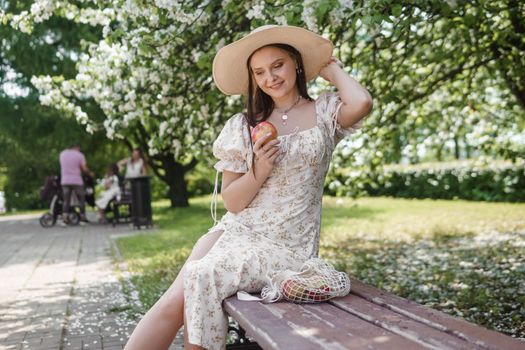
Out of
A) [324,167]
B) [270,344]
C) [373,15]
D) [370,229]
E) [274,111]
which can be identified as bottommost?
[370,229]

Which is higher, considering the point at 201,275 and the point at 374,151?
the point at 374,151

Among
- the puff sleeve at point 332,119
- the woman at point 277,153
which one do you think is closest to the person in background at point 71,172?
the woman at point 277,153

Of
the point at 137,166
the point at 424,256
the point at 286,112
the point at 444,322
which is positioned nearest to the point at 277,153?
the point at 286,112

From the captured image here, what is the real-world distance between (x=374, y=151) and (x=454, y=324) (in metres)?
6.27

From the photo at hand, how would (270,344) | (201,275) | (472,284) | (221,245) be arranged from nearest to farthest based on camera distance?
(270,344)
(201,275)
(221,245)
(472,284)

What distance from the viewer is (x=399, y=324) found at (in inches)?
89.2

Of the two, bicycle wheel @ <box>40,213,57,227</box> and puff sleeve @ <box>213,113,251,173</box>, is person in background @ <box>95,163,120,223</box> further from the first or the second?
puff sleeve @ <box>213,113,251,173</box>

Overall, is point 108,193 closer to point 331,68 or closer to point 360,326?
point 331,68

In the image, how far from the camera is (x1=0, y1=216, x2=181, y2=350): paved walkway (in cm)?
454

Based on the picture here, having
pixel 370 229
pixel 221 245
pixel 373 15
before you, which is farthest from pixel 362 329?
pixel 370 229

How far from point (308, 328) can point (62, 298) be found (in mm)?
4471

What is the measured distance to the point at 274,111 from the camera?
3.37 metres

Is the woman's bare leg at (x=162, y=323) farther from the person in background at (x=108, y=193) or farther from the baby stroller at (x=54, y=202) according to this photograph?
the baby stroller at (x=54, y=202)

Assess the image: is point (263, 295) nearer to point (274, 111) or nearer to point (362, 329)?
point (362, 329)
